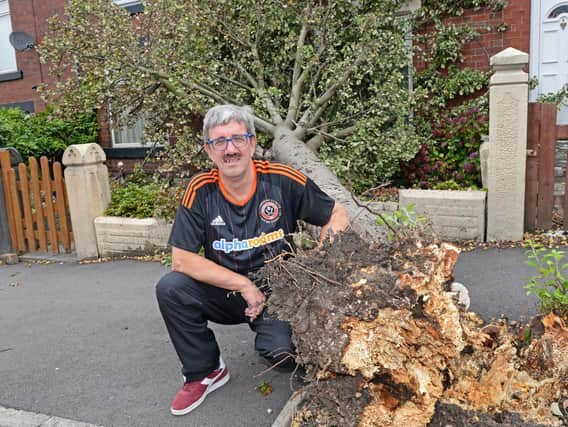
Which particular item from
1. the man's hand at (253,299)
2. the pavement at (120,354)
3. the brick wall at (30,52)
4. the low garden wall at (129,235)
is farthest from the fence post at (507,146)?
the brick wall at (30,52)

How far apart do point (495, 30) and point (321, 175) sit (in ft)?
15.3

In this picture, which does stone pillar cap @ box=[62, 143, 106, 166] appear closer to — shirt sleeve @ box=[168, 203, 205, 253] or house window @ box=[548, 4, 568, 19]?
shirt sleeve @ box=[168, 203, 205, 253]

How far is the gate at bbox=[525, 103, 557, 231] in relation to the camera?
18.5 feet

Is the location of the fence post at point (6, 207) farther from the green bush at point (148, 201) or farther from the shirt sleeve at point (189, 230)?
the shirt sleeve at point (189, 230)

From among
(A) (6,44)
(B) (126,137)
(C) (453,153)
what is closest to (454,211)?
(C) (453,153)

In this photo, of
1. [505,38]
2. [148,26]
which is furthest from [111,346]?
[505,38]

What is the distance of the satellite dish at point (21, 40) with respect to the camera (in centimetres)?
1208

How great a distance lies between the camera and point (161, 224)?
699 cm

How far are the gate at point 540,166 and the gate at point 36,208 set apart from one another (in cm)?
605

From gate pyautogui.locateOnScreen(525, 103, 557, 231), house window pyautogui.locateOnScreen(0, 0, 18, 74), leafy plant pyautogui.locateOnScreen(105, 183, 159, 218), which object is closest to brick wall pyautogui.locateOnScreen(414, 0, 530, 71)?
gate pyautogui.locateOnScreen(525, 103, 557, 231)

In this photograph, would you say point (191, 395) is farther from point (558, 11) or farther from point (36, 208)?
point (558, 11)

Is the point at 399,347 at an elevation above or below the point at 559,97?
below

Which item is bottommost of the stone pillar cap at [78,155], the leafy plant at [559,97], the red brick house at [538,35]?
the stone pillar cap at [78,155]

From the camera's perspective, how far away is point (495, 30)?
7766 millimetres
